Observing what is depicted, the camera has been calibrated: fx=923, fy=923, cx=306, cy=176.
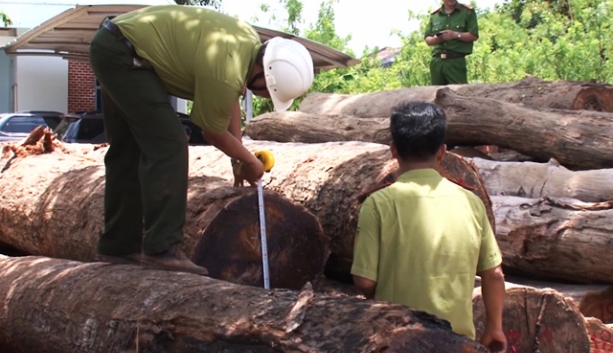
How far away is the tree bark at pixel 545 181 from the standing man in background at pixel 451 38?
3650 mm

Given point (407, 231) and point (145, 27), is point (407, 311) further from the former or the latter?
point (145, 27)

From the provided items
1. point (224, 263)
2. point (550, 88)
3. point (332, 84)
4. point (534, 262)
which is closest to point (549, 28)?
point (332, 84)

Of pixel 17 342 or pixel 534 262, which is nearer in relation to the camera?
pixel 17 342

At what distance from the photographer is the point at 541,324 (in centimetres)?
453

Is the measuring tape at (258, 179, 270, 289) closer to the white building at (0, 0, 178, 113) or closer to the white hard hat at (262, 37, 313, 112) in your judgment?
the white hard hat at (262, 37, 313, 112)

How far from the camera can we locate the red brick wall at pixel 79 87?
26453mm

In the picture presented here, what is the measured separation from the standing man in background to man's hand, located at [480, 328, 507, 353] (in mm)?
7402

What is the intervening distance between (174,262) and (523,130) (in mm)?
4124

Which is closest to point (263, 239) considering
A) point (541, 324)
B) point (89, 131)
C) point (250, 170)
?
point (250, 170)

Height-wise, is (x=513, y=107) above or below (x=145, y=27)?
below

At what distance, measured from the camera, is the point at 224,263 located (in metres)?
4.97

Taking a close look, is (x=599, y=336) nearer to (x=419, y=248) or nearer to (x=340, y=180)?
(x=340, y=180)

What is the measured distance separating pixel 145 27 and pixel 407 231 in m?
1.98

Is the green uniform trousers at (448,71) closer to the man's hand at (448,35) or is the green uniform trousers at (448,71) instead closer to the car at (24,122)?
the man's hand at (448,35)
